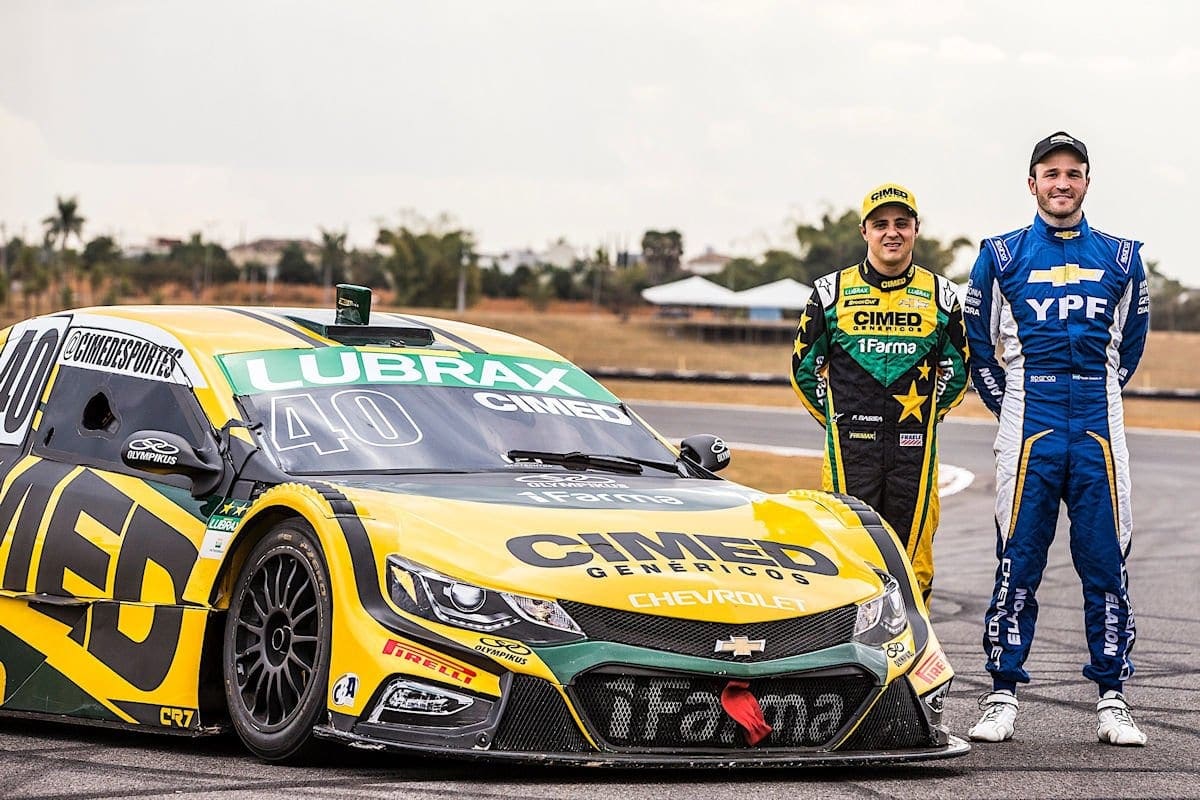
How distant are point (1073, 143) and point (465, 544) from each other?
293 cm

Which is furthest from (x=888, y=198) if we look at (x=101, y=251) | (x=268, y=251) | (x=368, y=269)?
(x=268, y=251)

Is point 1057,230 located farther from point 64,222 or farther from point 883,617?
point 64,222

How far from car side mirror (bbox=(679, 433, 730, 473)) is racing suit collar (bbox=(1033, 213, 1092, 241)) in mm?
1396

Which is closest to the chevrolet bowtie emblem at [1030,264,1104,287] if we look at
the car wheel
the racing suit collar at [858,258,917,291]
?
the racing suit collar at [858,258,917,291]

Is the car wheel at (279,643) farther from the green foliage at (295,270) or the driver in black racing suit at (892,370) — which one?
the green foliage at (295,270)

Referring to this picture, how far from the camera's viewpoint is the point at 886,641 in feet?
18.3

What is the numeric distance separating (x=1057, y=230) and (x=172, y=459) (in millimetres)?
3259

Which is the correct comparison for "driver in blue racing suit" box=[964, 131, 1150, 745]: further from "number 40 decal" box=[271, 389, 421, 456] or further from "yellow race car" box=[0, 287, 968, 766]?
"number 40 decal" box=[271, 389, 421, 456]

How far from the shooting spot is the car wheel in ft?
17.2

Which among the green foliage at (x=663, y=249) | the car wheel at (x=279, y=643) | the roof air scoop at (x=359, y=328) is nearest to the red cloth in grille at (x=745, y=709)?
the car wheel at (x=279, y=643)

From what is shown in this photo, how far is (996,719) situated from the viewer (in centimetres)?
643

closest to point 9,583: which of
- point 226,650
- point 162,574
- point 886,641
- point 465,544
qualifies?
point 162,574

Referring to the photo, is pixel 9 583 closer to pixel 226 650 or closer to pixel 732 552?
pixel 226 650

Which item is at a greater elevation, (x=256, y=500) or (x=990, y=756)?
(x=256, y=500)
